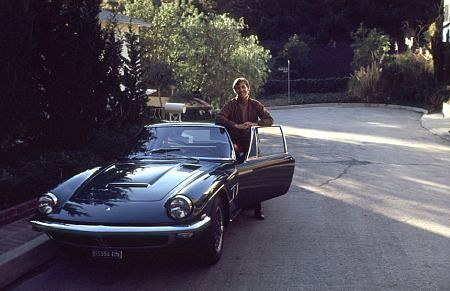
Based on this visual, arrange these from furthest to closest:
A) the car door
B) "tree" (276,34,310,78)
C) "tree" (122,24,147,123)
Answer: "tree" (276,34,310,78) < "tree" (122,24,147,123) < the car door

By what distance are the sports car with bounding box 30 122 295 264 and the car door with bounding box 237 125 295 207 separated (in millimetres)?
12

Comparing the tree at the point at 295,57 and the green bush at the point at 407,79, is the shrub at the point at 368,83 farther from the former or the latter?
the tree at the point at 295,57

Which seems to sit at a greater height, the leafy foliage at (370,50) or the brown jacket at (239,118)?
the leafy foliage at (370,50)

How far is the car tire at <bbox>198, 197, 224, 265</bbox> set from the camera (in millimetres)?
5020

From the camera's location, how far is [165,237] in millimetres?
4730

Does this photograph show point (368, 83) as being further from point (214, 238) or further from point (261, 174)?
point (214, 238)

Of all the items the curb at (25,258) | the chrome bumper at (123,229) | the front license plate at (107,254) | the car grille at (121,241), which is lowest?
the curb at (25,258)

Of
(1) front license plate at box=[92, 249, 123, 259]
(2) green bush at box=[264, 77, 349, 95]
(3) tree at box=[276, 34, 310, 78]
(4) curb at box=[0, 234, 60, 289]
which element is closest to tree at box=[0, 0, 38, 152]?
(4) curb at box=[0, 234, 60, 289]

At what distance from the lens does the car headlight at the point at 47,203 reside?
16.8 ft

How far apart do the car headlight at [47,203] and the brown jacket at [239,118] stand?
8.90 ft

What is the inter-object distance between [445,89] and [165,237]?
25371mm

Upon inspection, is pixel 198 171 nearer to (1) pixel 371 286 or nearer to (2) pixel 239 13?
(1) pixel 371 286

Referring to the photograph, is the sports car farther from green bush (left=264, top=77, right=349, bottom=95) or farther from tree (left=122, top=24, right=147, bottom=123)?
green bush (left=264, top=77, right=349, bottom=95)

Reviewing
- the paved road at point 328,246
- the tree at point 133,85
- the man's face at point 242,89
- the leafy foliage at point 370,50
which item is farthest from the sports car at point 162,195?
the leafy foliage at point 370,50
